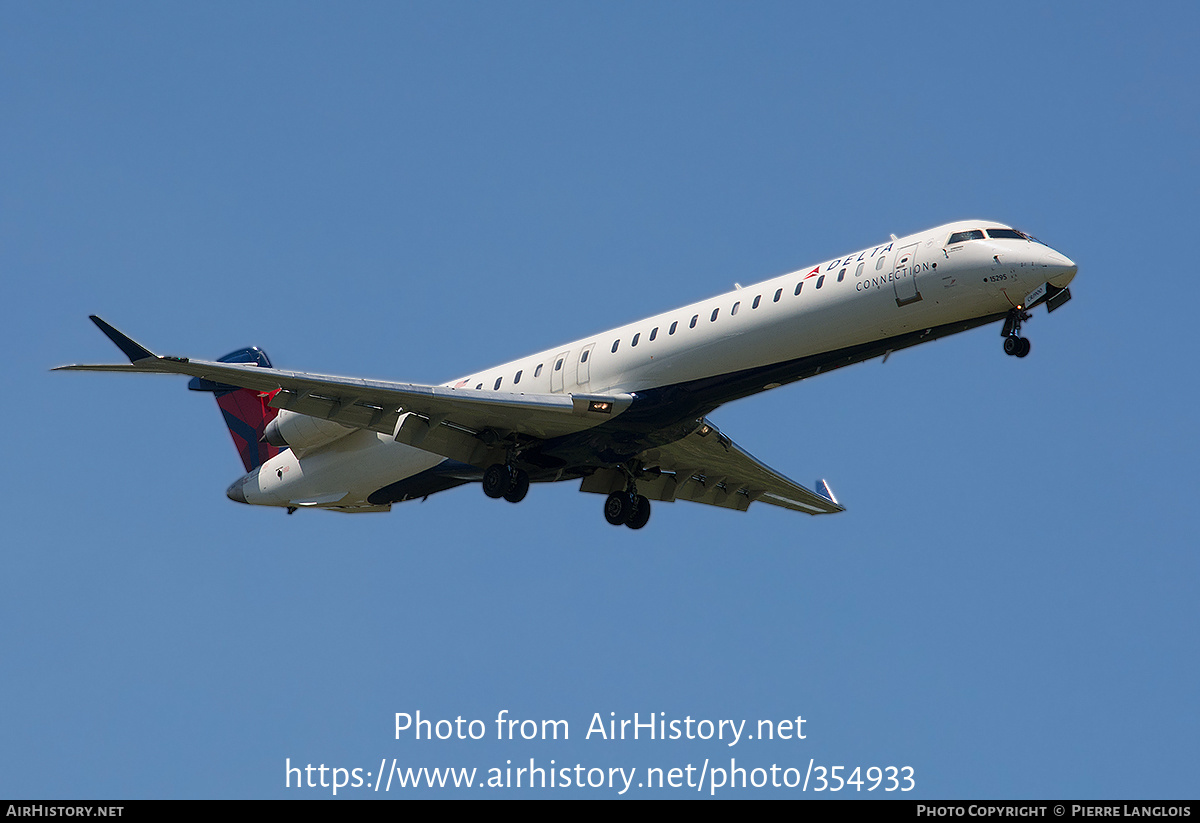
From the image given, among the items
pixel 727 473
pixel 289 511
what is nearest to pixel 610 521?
pixel 727 473

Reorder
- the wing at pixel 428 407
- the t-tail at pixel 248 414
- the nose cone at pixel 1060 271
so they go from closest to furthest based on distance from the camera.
→ the nose cone at pixel 1060 271 → the wing at pixel 428 407 → the t-tail at pixel 248 414

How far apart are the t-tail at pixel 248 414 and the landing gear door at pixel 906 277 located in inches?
588

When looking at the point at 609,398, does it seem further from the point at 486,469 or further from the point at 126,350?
the point at 126,350

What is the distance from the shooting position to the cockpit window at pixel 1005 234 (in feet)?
74.4

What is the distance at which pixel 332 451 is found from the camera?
29.5 m

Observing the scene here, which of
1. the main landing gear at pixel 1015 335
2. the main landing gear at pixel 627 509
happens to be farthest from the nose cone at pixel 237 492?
the main landing gear at pixel 1015 335

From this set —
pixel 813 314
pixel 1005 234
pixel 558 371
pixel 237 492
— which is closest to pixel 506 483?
pixel 558 371

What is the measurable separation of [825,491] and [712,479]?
2.86m

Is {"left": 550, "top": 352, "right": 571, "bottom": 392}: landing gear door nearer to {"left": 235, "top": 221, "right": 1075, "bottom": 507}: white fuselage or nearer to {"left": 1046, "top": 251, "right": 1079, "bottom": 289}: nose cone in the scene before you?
{"left": 235, "top": 221, "right": 1075, "bottom": 507}: white fuselage

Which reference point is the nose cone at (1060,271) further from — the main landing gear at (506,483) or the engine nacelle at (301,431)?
the engine nacelle at (301,431)

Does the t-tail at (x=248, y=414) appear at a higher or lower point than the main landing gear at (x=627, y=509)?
higher

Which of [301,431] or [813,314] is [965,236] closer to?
[813,314]

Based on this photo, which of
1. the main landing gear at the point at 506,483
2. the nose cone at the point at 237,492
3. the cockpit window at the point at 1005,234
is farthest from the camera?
the nose cone at the point at 237,492

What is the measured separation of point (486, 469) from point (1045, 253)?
10.7m
